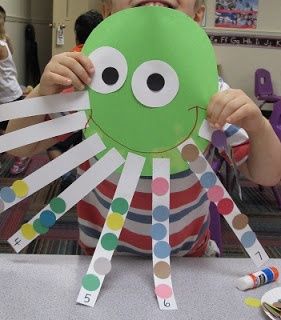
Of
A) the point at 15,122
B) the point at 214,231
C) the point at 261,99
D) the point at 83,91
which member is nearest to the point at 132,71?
the point at 83,91

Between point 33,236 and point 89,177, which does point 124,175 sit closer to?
point 89,177

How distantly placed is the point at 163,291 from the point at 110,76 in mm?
301

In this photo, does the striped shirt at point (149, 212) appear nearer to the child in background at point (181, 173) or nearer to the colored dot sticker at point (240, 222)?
the child in background at point (181, 173)

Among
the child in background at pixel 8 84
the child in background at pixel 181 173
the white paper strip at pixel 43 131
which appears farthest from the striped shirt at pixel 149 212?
the child in background at pixel 8 84

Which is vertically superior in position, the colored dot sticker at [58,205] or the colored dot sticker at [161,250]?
the colored dot sticker at [58,205]

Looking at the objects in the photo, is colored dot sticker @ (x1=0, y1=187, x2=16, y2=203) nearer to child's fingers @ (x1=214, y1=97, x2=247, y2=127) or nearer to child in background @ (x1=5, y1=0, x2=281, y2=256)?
child in background @ (x1=5, y1=0, x2=281, y2=256)

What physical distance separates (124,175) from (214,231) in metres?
0.58

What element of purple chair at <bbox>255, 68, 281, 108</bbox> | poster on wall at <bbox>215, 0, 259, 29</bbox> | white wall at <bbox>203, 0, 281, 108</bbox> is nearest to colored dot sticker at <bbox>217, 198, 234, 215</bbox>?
purple chair at <bbox>255, 68, 281, 108</bbox>

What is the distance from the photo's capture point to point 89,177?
65cm

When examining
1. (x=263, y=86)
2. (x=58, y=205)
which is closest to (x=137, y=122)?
(x=58, y=205)

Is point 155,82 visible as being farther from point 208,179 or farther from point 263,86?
point 263,86

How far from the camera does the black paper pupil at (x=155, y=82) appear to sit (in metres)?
0.63

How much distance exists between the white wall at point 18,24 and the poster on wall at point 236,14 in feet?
7.30

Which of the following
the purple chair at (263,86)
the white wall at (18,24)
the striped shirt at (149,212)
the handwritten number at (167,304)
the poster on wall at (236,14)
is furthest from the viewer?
the poster on wall at (236,14)
